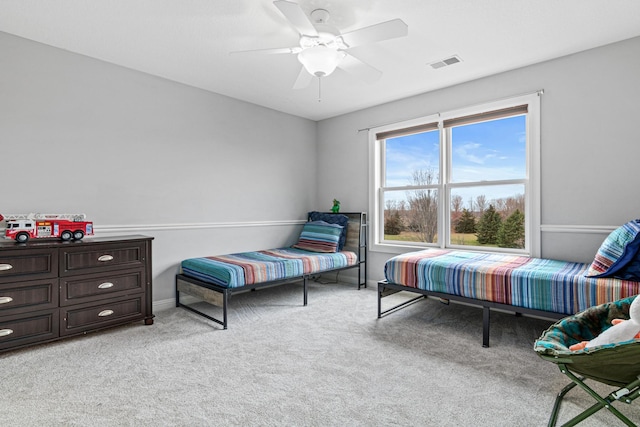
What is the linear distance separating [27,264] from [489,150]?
171 inches

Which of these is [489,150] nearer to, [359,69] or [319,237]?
[359,69]

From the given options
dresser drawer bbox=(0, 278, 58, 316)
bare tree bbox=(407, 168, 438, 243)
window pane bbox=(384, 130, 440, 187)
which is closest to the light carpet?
dresser drawer bbox=(0, 278, 58, 316)

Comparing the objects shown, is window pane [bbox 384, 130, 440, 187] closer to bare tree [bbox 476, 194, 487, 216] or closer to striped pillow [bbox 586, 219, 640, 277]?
bare tree [bbox 476, 194, 487, 216]

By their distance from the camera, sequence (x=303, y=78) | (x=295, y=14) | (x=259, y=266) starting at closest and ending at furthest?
1. (x=295, y=14)
2. (x=303, y=78)
3. (x=259, y=266)

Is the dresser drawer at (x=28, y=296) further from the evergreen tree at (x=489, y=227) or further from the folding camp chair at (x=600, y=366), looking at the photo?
the evergreen tree at (x=489, y=227)

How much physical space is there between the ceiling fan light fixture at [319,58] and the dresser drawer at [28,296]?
8.19ft

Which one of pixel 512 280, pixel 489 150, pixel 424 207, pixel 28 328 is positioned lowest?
pixel 28 328

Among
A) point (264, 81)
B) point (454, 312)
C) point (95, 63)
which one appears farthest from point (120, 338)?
point (454, 312)

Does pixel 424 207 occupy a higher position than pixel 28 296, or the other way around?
pixel 424 207

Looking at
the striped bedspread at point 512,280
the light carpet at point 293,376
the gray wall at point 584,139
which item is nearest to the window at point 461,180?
the gray wall at point 584,139

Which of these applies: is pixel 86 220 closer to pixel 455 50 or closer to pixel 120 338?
pixel 120 338

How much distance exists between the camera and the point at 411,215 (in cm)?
440

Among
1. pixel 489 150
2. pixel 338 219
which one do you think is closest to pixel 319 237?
pixel 338 219

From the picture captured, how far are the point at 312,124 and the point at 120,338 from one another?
149 inches
